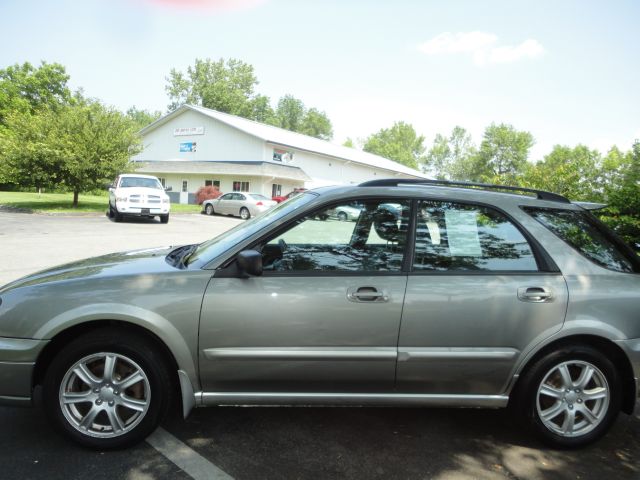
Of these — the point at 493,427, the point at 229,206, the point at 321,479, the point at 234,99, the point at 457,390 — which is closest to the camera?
the point at 321,479

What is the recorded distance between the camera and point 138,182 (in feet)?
63.3

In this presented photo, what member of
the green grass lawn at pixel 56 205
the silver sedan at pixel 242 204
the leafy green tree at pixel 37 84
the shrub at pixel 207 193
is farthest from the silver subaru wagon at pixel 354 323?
the leafy green tree at pixel 37 84

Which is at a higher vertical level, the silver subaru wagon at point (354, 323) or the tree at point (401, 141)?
the tree at point (401, 141)

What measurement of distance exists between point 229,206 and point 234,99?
45445mm

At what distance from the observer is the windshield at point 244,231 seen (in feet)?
9.83

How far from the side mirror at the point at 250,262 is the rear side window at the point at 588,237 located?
6.09ft

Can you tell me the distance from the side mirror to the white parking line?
1.12m

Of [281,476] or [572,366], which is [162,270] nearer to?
[281,476]

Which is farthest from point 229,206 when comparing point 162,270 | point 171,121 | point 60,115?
point 162,270

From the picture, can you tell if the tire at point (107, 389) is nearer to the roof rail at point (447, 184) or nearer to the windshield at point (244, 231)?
the windshield at point (244, 231)

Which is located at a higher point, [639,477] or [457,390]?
[457,390]

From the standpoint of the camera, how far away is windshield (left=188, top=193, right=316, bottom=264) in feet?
9.83

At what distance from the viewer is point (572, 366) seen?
Result: 2977mm

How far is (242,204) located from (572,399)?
78.6 ft
